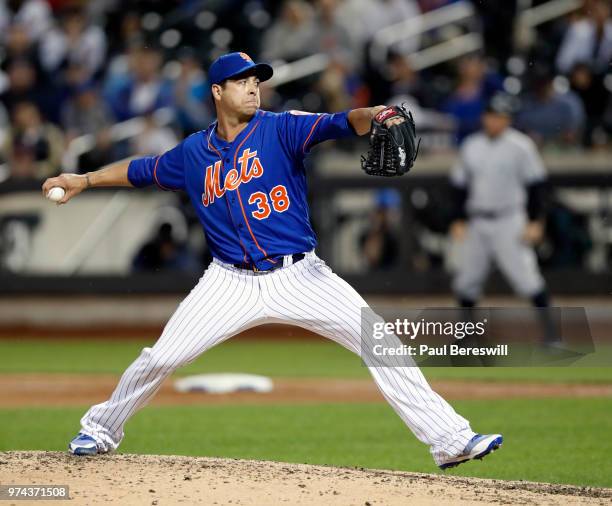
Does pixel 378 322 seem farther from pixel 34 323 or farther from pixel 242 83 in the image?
pixel 34 323

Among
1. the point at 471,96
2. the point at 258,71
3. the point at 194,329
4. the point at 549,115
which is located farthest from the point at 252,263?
the point at 549,115

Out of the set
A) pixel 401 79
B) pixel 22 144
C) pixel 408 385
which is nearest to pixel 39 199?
pixel 22 144

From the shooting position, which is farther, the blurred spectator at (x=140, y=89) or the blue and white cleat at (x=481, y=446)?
the blurred spectator at (x=140, y=89)

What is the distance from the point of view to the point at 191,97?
1530 cm

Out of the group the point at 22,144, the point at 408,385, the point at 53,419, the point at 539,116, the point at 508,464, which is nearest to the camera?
the point at 408,385

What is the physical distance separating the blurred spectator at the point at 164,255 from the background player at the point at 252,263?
790cm

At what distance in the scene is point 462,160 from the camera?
12359 mm

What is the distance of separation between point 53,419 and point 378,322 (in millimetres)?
4046

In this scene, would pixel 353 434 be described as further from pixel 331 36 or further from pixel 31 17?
pixel 31 17

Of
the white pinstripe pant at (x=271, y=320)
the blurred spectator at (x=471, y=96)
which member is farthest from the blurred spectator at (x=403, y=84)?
the white pinstripe pant at (x=271, y=320)

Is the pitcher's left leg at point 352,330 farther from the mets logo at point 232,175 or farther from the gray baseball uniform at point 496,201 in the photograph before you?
the gray baseball uniform at point 496,201

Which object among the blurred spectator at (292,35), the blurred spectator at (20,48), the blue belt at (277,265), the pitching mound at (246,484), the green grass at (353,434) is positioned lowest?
the green grass at (353,434)

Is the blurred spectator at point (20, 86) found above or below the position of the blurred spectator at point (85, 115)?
above

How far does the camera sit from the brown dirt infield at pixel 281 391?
1002 centimetres
